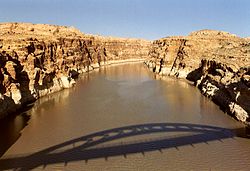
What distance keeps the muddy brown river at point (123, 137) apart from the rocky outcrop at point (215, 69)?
128 centimetres

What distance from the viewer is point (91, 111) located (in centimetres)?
2577

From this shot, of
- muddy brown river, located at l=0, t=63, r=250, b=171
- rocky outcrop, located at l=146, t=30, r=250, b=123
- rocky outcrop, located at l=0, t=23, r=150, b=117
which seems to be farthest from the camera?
rocky outcrop, located at l=0, t=23, r=150, b=117

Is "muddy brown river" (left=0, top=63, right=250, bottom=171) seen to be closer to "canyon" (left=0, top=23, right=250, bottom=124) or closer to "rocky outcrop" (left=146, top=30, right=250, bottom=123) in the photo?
"rocky outcrop" (left=146, top=30, right=250, bottom=123)

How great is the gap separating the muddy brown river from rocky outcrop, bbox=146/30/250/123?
4.21 feet

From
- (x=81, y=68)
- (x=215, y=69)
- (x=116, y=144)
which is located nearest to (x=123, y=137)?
(x=116, y=144)

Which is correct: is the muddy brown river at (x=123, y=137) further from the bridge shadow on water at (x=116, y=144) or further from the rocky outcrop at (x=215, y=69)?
the rocky outcrop at (x=215, y=69)

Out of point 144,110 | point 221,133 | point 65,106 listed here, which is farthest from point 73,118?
point 221,133

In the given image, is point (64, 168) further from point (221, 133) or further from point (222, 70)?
point (222, 70)

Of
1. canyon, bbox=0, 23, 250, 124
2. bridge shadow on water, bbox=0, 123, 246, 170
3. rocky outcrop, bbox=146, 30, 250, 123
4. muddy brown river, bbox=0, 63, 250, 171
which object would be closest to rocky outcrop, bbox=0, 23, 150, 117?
canyon, bbox=0, 23, 250, 124

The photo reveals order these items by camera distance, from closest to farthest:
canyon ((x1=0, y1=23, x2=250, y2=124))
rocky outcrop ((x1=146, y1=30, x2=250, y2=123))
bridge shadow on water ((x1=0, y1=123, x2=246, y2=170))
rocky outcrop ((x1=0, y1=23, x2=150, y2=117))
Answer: bridge shadow on water ((x1=0, y1=123, x2=246, y2=170)) < rocky outcrop ((x1=146, y1=30, x2=250, y2=123)) < canyon ((x1=0, y1=23, x2=250, y2=124)) < rocky outcrop ((x1=0, y1=23, x2=150, y2=117))

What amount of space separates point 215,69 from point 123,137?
18925 millimetres

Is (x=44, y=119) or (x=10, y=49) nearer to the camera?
(x=44, y=119)

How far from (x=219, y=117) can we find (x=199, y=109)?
355 centimetres

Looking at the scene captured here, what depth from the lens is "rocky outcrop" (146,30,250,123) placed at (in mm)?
22095
